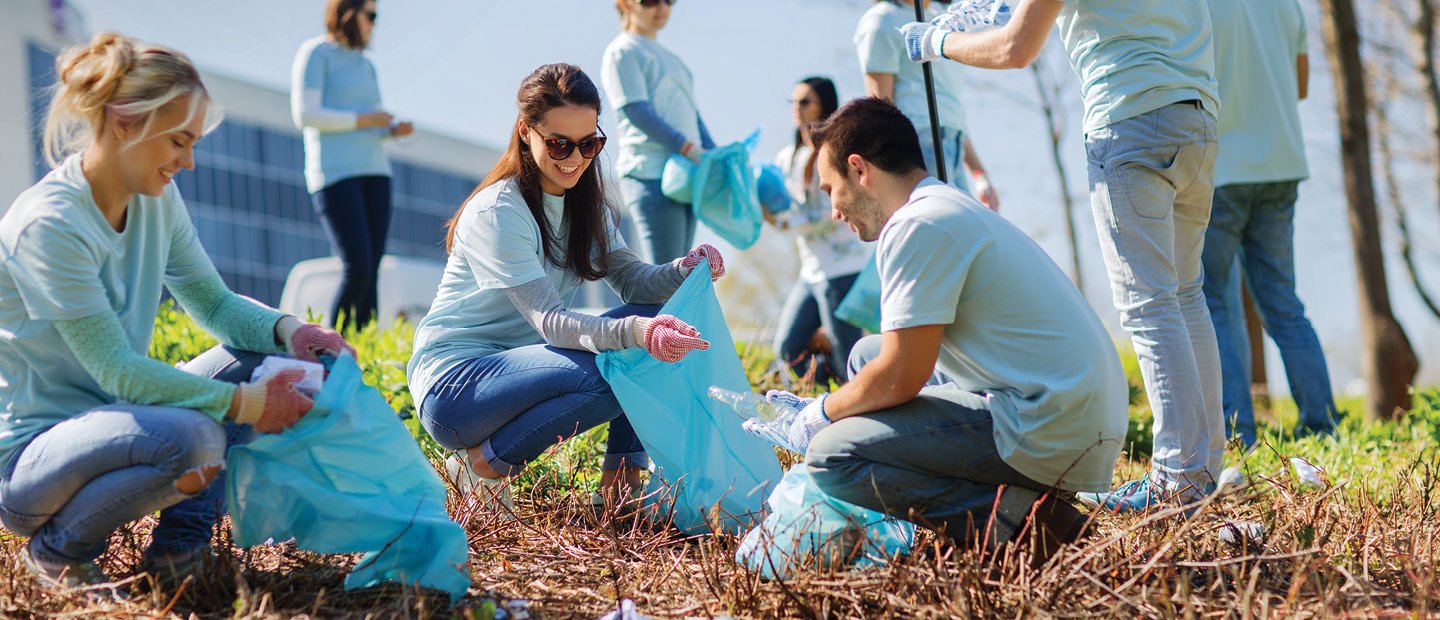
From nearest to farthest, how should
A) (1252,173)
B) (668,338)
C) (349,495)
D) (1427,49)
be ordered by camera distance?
(349,495)
(668,338)
(1252,173)
(1427,49)

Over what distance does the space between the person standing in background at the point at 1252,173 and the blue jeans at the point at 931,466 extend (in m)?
2.04

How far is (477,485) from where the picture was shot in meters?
3.04

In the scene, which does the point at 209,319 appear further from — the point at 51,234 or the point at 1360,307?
the point at 1360,307

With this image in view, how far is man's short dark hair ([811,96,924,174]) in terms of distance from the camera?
249 centimetres

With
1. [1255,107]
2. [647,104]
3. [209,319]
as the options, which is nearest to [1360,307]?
[1255,107]

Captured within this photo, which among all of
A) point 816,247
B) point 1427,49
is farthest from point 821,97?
point 1427,49

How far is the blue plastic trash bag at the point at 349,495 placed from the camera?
231cm

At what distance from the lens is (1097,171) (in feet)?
10.0

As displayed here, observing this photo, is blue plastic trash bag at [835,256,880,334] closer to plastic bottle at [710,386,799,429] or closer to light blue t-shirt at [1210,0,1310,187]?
light blue t-shirt at [1210,0,1310,187]

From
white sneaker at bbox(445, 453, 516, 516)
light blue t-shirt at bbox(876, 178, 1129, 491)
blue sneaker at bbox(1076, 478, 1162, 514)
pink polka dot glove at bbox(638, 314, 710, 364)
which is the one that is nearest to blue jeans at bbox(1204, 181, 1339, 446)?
blue sneaker at bbox(1076, 478, 1162, 514)

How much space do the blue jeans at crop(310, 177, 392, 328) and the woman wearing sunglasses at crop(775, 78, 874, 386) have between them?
1826 millimetres

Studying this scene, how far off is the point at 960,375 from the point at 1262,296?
2.50 m

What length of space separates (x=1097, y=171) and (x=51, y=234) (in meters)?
2.42

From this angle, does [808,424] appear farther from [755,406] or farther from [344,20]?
[344,20]
